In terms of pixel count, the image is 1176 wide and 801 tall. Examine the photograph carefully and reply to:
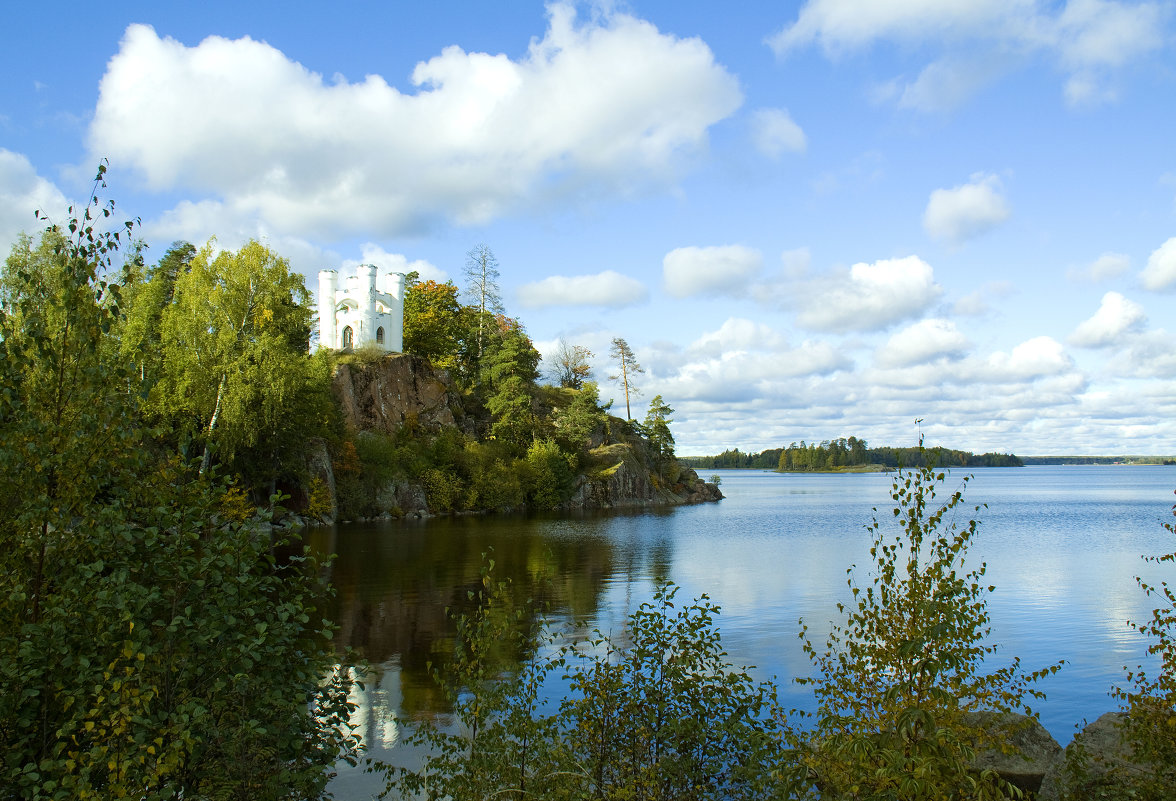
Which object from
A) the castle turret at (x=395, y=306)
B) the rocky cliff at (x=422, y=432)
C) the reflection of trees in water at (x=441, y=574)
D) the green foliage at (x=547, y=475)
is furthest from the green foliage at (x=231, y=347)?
the green foliage at (x=547, y=475)

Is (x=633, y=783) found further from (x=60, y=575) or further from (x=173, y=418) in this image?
(x=173, y=418)

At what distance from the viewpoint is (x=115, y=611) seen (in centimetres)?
573

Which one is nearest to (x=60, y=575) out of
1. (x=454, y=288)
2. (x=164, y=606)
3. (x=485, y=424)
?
(x=164, y=606)

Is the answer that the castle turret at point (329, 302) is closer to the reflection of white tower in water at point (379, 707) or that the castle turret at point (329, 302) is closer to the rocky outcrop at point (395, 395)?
the rocky outcrop at point (395, 395)

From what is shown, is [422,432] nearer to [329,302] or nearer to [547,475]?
[547,475]

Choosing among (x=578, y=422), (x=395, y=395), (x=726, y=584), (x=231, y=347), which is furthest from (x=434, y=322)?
(x=726, y=584)

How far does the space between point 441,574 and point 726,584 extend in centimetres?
1039

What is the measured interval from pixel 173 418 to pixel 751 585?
29.5m

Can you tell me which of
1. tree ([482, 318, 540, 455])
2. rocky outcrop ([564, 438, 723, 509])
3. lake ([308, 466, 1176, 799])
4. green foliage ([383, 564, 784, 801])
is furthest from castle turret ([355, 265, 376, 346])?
green foliage ([383, 564, 784, 801])

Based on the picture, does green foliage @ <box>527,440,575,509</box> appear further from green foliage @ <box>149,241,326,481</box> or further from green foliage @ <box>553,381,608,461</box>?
green foliage @ <box>149,241,326,481</box>

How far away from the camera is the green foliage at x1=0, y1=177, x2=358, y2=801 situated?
17.6 ft

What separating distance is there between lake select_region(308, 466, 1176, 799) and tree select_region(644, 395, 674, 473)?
2911 cm

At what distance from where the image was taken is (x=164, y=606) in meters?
6.32

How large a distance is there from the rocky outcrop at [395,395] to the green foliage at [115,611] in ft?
174
